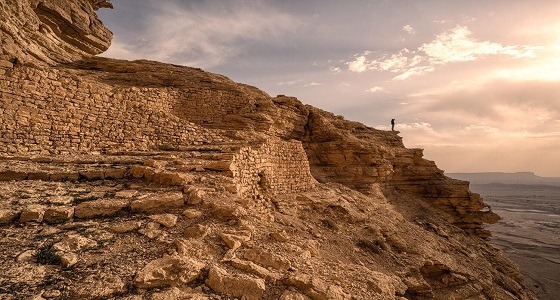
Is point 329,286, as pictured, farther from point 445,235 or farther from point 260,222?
point 445,235

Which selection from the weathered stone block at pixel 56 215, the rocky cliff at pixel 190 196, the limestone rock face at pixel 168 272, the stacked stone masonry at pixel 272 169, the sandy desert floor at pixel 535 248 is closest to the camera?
the limestone rock face at pixel 168 272

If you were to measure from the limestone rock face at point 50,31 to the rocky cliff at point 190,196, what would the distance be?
72 mm

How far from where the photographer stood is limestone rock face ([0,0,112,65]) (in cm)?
991

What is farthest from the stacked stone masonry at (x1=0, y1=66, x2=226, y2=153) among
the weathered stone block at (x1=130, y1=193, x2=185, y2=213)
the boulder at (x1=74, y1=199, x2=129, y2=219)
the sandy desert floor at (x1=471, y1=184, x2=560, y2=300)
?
the sandy desert floor at (x1=471, y1=184, x2=560, y2=300)

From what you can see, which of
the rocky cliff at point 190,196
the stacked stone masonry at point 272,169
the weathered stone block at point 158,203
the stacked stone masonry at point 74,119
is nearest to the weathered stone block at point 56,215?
the rocky cliff at point 190,196

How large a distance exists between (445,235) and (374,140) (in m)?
8.40

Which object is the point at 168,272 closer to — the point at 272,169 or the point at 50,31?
the point at 272,169

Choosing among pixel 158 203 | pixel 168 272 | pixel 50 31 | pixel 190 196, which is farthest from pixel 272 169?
pixel 50 31

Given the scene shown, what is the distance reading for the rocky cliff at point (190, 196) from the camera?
12.8 feet

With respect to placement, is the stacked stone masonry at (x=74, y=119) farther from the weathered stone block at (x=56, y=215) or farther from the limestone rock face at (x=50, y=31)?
the weathered stone block at (x=56, y=215)

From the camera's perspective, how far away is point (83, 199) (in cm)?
538

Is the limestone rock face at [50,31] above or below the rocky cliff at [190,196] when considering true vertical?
above

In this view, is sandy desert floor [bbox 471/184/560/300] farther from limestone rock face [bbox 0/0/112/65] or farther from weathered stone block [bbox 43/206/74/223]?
limestone rock face [bbox 0/0/112/65]

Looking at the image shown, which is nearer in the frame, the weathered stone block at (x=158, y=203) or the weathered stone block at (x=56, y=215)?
the weathered stone block at (x=56, y=215)
